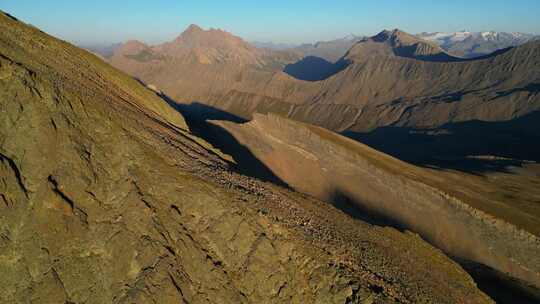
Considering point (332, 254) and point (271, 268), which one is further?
point (332, 254)

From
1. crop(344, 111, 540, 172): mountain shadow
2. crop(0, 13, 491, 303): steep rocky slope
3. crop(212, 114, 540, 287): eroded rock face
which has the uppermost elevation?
crop(0, 13, 491, 303): steep rocky slope

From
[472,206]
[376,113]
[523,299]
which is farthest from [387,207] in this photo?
[376,113]

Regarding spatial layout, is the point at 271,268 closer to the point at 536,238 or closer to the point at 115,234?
the point at 115,234

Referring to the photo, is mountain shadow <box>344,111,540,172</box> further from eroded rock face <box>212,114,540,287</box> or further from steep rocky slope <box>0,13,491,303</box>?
steep rocky slope <box>0,13,491,303</box>

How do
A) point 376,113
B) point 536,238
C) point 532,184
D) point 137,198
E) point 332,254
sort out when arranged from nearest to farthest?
1. point 137,198
2. point 332,254
3. point 536,238
4. point 532,184
5. point 376,113

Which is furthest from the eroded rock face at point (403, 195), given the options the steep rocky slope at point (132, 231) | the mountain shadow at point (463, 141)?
the mountain shadow at point (463, 141)

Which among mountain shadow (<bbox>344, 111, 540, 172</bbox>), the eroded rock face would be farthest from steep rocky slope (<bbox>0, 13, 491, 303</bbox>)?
mountain shadow (<bbox>344, 111, 540, 172</bbox>)
